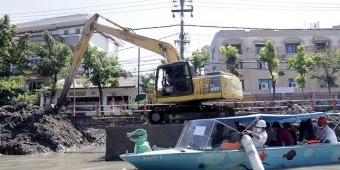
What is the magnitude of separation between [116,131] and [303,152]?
24.6 ft

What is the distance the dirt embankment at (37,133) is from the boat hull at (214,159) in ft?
38.1

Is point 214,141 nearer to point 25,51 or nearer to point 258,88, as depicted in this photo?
point 25,51

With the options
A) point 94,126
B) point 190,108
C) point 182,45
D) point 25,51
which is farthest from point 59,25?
point 190,108

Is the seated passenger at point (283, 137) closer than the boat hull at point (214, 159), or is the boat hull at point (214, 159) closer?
the boat hull at point (214, 159)

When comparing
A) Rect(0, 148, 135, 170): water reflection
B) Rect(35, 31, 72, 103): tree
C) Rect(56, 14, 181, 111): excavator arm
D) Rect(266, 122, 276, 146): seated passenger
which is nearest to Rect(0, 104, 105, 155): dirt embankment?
Rect(0, 148, 135, 170): water reflection

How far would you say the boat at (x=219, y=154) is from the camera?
1002cm

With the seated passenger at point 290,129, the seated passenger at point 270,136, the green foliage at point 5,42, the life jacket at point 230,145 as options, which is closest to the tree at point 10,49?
the green foliage at point 5,42

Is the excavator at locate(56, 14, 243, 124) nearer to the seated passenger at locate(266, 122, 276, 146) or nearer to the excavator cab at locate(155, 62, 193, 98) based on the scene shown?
the excavator cab at locate(155, 62, 193, 98)

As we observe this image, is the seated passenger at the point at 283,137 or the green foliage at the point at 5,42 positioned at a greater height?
the green foliage at the point at 5,42

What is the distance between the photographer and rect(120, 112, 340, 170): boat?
10.0m

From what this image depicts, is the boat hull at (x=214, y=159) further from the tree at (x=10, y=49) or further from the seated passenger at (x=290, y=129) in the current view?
the tree at (x=10, y=49)

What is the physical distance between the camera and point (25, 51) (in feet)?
127

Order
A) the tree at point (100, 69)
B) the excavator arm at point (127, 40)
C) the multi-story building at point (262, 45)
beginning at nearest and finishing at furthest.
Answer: the excavator arm at point (127, 40) → the tree at point (100, 69) → the multi-story building at point (262, 45)

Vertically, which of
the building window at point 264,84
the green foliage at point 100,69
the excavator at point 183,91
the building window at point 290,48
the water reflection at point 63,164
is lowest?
the water reflection at point 63,164
